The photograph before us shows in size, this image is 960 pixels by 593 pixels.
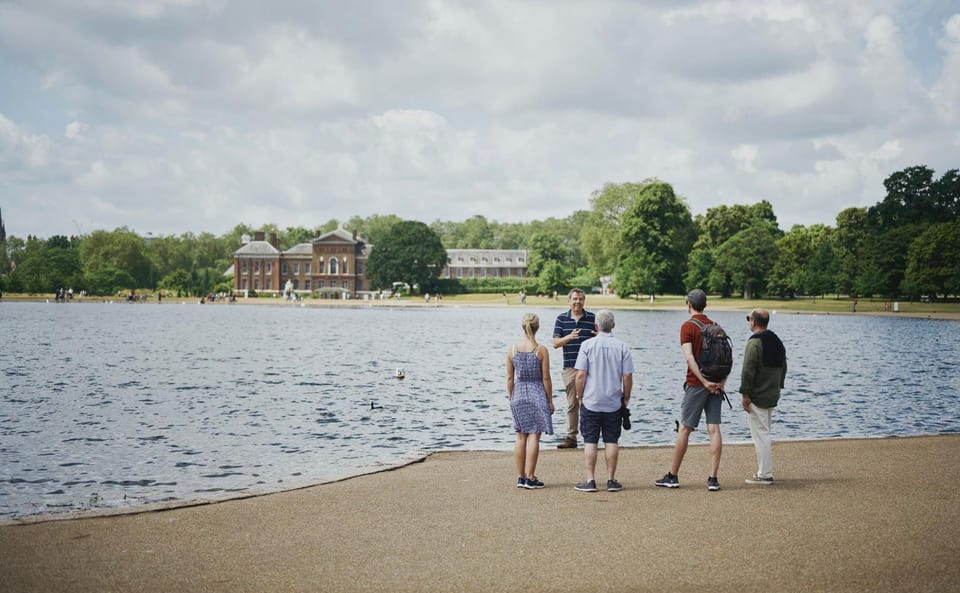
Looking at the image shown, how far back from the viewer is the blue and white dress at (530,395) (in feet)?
34.1

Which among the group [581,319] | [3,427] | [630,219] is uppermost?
[630,219]

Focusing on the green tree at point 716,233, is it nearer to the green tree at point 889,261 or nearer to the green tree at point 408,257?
the green tree at point 889,261

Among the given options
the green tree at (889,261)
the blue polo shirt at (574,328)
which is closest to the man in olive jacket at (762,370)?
the blue polo shirt at (574,328)

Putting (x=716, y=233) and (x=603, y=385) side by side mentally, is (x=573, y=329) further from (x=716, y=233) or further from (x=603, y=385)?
(x=716, y=233)

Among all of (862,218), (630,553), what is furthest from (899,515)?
(862,218)

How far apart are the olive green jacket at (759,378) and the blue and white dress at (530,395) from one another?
96.7 inches

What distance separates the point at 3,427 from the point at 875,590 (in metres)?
18.4

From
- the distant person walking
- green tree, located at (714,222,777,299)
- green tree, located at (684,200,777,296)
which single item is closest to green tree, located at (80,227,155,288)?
green tree, located at (684,200,777,296)

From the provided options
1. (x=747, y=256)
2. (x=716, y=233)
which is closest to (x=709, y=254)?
(x=747, y=256)

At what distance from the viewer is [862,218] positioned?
11900 centimetres

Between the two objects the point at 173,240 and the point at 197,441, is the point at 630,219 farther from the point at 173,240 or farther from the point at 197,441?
the point at 173,240

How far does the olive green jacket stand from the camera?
1059 centimetres

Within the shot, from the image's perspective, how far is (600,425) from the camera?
10289 millimetres

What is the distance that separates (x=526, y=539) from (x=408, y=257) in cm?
13118
